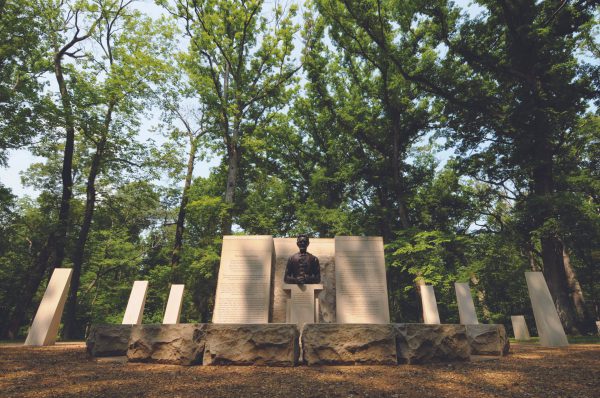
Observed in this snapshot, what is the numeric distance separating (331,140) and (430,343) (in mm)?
16695

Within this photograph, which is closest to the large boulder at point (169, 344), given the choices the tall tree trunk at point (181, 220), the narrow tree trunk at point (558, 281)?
the tall tree trunk at point (181, 220)

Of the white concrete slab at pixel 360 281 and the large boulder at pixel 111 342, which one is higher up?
the white concrete slab at pixel 360 281

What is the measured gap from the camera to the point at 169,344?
202 inches

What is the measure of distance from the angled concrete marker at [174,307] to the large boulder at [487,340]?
414 inches

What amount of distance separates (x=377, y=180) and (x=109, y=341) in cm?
1716

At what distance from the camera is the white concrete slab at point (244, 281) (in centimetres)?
859

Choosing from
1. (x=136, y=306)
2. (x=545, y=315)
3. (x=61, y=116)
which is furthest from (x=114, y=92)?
(x=545, y=315)

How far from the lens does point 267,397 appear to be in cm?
321

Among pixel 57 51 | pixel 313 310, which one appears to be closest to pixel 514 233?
pixel 313 310

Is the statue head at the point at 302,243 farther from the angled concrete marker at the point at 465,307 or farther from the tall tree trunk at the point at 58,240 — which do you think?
the tall tree trunk at the point at 58,240

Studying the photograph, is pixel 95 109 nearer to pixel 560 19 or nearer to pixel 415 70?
pixel 415 70

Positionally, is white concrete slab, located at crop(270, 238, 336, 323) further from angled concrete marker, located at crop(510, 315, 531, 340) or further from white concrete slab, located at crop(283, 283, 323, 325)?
angled concrete marker, located at crop(510, 315, 531, 340)

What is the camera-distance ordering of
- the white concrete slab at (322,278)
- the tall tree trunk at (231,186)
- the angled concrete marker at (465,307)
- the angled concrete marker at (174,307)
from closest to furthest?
the white concrete slab at (322,278), the angled concrete marker at (465,307), the angled concrete marker at (174,307), the tall tree trunk at (231,186)

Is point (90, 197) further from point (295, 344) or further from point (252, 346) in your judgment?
point (295, 344)
